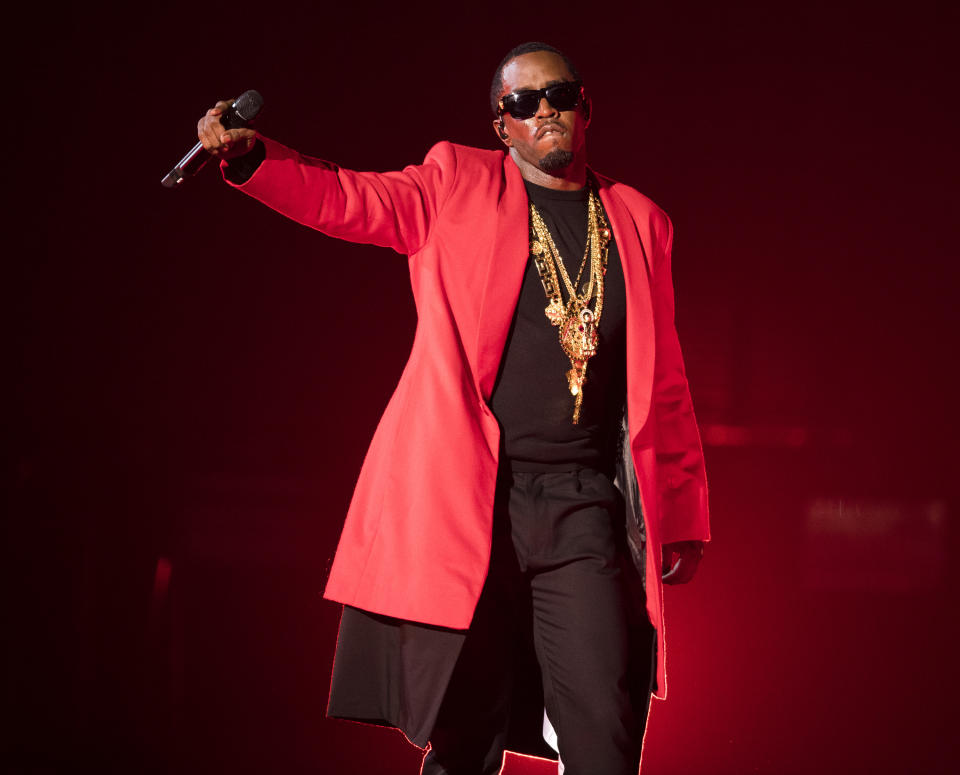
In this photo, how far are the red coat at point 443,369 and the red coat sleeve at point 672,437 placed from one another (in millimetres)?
44

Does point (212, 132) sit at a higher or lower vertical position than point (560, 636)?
higher

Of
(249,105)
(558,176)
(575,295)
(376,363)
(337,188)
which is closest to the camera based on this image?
(249,105)

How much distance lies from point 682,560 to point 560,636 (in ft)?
1.29

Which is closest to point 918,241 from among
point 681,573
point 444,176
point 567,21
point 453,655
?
point 567,21

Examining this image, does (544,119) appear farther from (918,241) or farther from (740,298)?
(918,241)

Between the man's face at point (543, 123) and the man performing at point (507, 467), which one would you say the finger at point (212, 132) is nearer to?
the man performing at point (507, 467)

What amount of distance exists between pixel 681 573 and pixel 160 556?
1494 mm

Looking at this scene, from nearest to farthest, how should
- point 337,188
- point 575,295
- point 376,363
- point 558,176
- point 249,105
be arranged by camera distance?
point 249,105 → point 337,188 → point 575,295 → point 558,176 → point 376,363

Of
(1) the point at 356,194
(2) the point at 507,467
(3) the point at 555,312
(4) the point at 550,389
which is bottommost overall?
(2) the point at 507,467

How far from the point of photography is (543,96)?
6.04 ft

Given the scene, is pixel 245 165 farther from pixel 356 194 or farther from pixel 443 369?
pixel 443 369

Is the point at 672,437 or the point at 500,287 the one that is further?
the point at 672,437

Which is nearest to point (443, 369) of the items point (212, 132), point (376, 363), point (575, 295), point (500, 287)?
point (500, 287)

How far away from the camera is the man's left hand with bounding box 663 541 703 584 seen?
196 centimetres
